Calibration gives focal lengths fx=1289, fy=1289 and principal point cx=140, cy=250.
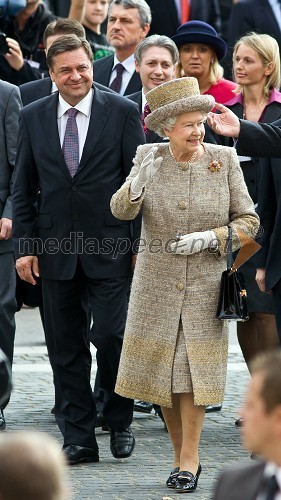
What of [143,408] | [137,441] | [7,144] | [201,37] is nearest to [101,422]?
[137,441]

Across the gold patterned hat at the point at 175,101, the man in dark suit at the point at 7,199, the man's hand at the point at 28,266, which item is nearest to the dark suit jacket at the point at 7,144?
the man in dark suit at the point at 7,199

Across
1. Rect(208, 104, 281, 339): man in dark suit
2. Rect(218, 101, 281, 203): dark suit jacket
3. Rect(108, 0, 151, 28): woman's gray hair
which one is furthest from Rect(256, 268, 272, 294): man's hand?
Rect(108, 0, 151, 28): woman's gray hair

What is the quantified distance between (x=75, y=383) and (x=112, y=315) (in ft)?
1.51

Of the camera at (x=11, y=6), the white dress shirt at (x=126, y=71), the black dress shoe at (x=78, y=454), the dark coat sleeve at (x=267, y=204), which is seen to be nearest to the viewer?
the black dress shoe at (x=78, y=454)

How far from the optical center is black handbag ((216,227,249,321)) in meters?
6.25

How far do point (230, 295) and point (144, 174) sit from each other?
727 millimetres

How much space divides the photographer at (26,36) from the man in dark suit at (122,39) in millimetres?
688

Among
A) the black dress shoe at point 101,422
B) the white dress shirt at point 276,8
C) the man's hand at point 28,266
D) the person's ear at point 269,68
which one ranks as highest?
the white dress shirt at point 276,8

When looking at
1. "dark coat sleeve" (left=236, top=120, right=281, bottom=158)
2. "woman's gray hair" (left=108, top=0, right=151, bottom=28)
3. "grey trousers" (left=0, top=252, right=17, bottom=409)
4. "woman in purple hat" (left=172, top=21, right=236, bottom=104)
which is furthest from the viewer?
"woman's gray hair" (left=108, top=0, right=151, bottom=28)

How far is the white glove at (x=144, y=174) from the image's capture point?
6.18 meters

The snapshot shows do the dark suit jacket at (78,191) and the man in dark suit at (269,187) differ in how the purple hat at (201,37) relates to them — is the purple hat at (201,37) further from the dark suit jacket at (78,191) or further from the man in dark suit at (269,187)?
the dark suit jacket at (78,191)

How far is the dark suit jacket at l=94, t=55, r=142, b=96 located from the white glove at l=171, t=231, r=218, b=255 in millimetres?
2884

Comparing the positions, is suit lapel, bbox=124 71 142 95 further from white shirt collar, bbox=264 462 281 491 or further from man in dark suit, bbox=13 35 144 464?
white shirt collar, bbox=264 462 281 491

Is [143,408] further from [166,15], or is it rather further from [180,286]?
[166,15]
